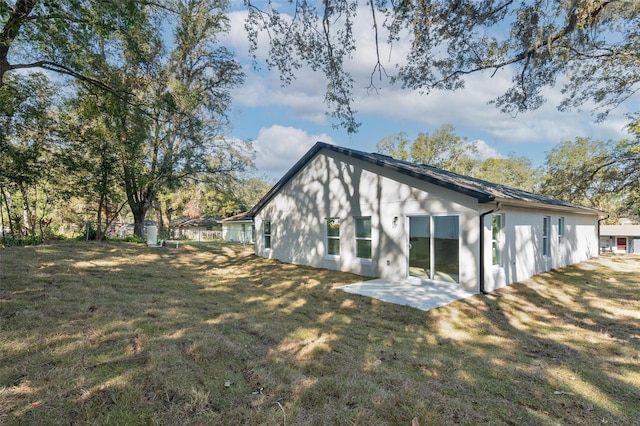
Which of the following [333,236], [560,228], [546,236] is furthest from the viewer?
[560,228]

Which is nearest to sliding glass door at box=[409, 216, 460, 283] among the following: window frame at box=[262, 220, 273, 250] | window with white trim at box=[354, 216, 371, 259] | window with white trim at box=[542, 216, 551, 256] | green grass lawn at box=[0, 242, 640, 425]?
window with white trim at box=[354, 216, 371, 259]

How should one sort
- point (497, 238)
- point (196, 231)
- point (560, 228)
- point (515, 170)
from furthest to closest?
point (196, 231), point (515, 170), point (560, 228), point (497, 238)

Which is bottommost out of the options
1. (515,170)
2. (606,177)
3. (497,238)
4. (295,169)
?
(497,238)

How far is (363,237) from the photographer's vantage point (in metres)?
9.53

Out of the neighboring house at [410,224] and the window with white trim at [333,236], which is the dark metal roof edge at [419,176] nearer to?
the neighboring house at [410,224]

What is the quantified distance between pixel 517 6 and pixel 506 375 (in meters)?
7.41

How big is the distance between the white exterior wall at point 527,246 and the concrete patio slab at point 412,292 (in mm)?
931

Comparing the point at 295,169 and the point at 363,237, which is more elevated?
the point at 295,169

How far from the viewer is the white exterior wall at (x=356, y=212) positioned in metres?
7.30

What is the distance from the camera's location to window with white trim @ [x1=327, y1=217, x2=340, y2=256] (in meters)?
10.4

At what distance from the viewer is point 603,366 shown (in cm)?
367

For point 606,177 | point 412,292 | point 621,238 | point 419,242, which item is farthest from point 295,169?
Answer: point 621,238

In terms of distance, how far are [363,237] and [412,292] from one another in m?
2.75

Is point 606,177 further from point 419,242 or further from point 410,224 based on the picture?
point 410,224
